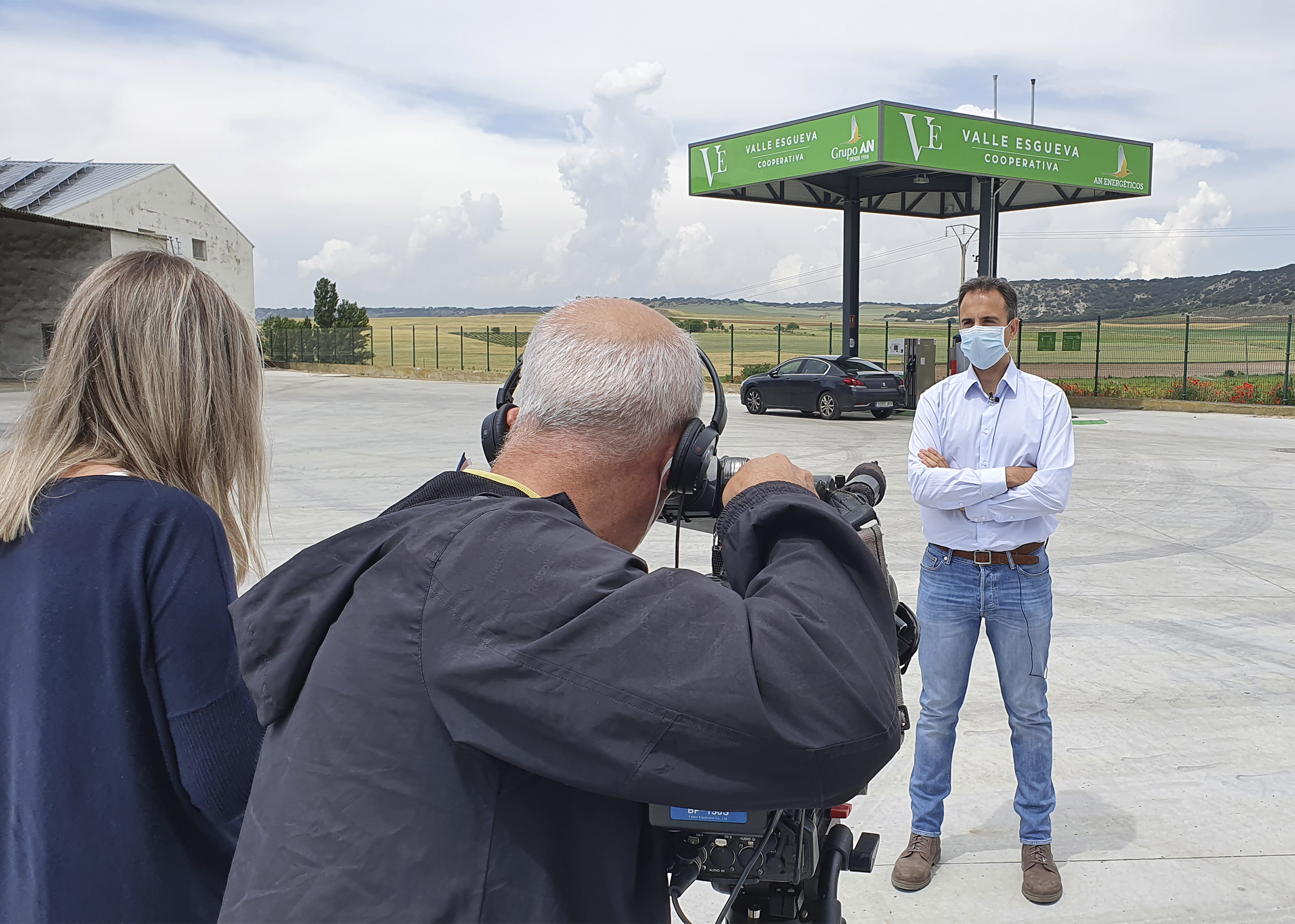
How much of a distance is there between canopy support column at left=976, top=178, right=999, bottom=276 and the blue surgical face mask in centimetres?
2001

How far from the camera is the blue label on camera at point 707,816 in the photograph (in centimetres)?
118

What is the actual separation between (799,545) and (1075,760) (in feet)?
12.3

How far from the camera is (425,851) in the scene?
1.09 metres

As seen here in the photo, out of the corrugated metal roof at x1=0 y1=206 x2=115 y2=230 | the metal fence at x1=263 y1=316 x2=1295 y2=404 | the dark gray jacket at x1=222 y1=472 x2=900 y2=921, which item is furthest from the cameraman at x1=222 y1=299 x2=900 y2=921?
the corrugated metal roof at x1=0 y1=206 x2=115 y2=230

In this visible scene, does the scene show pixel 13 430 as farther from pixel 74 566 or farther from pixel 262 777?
pixel 262 777

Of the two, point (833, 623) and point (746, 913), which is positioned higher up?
point (833, 623)

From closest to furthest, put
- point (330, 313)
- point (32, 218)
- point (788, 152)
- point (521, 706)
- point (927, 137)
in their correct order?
point (521, 706) → point (927, 137) → point (788, 152) → point (32, 218) → point (330, 313)

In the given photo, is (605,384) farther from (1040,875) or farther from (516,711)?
(1040,875)

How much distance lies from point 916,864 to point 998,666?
0.73m

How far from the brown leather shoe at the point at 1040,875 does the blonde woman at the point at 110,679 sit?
2681mm

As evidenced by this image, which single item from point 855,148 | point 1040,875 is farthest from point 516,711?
point 855,148

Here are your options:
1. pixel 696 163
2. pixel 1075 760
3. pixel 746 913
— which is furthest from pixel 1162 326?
pixel 746 913

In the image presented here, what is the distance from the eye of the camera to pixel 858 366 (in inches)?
846

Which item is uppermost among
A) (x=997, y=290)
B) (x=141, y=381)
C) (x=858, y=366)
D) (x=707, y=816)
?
(x=997, y=290)
